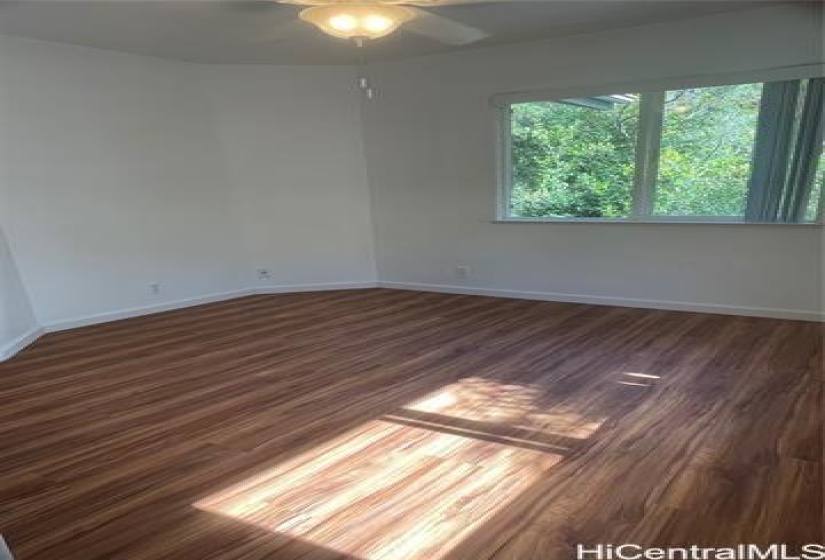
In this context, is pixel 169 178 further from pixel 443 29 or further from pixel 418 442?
pixel 418 442

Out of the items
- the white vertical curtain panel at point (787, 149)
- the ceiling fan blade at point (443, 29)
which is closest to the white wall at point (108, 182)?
the ceiling fan blade at point (443, 29)

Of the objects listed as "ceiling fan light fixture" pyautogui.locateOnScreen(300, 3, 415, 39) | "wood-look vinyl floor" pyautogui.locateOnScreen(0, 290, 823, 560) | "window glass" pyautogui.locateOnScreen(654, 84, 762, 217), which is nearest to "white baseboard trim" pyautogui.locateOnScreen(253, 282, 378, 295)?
"wood-look vinyl floor" pyautogui.locateOnScreen(0, 290, 823, 560)

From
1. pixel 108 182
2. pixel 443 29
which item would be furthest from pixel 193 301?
pixel 443 29

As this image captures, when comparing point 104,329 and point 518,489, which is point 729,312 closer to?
point 518,489

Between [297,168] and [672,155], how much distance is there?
146 inches

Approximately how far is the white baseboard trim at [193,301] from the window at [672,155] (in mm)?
A: 2173

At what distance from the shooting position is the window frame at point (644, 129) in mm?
3853

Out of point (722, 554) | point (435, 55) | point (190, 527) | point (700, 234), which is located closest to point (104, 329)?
point (190, 527)

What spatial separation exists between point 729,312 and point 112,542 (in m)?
4.46

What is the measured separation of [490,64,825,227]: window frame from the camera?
3.85 metres

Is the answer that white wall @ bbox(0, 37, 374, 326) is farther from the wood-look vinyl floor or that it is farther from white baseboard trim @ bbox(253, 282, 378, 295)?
the wood-look vinyl floor

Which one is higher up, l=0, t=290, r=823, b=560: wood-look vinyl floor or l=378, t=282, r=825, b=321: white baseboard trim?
l=0, t=290, r=823, b=560: wood-look vinyl floor

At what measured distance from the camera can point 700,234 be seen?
427cm

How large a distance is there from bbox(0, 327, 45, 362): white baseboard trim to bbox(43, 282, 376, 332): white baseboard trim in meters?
0.13
